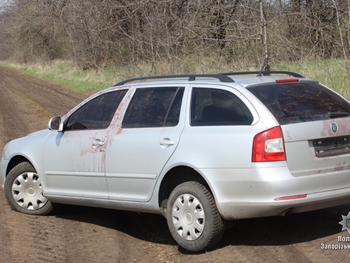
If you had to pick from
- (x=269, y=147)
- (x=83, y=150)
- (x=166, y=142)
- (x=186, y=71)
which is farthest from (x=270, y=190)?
(x=186, y=71)

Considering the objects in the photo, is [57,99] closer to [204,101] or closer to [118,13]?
[118,13]

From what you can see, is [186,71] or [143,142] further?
[186,71]

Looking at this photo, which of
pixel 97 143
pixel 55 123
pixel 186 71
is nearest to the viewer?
pixel 97 143

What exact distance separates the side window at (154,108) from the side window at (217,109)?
21 centimetres

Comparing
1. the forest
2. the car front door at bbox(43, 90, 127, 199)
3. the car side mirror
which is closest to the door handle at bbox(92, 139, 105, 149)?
the car front door at bbox(43, 90, 127, 199)

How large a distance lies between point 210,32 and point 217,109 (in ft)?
30.7

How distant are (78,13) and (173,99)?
23.9 m

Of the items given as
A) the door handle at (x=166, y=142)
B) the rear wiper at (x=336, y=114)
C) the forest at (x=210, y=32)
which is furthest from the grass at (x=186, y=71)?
the door handle at (x=166, y=142)

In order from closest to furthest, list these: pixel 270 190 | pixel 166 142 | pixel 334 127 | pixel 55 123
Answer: pixel 270 190 → pixel 334 127 → pixel 166 142 → pixel 55 123

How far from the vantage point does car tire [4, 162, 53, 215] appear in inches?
289

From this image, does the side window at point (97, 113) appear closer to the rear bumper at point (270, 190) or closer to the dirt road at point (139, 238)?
the dirt road at point (139, 238)

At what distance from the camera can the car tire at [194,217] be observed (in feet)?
17.8

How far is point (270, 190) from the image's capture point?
16.7 feet

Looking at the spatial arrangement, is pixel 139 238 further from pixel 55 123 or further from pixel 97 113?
pixel 55 123
